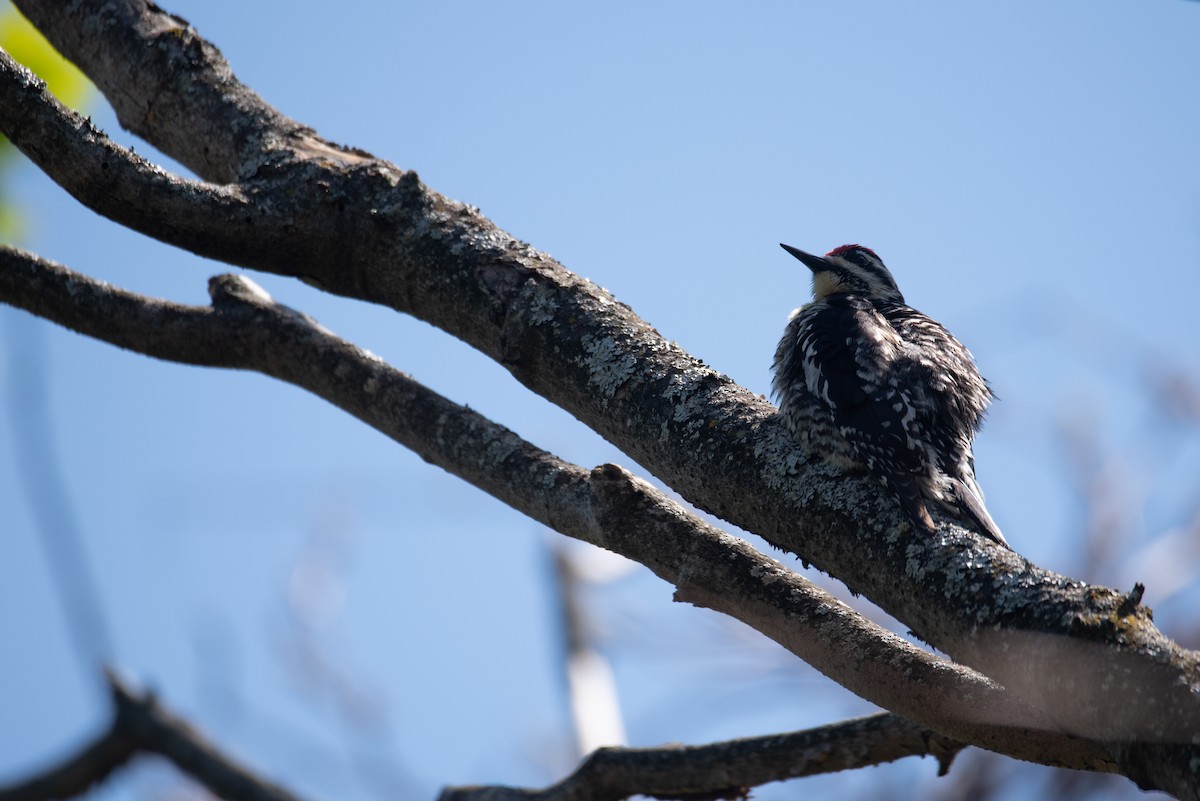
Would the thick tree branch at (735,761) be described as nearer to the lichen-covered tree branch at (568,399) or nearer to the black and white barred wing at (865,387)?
the lichen-covered tree branch at (568,399)

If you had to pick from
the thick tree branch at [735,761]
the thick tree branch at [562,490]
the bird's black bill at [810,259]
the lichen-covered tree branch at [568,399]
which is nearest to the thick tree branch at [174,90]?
the lichen-covered tree branch at [568,399]

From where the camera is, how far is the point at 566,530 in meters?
2.17

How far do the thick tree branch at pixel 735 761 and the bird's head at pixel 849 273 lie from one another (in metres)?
2.37

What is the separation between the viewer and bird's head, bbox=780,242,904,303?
4.35m

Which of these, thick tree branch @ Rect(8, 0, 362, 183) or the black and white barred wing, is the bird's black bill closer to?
the black and white barred wing

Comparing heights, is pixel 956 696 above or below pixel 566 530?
below

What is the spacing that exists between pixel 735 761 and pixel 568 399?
0.90 m

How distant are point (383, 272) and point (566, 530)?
0.79 meters

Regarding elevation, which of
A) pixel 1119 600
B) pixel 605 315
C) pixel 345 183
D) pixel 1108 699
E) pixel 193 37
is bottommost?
pixel 1108 699

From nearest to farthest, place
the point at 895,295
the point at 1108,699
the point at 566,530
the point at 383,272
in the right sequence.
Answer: the point at 1108,699 < the point at 566,530 < the point at 383,272 < the point at 895,295

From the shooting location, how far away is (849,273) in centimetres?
437

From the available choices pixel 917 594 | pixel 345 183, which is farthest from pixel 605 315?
pixel 917 594

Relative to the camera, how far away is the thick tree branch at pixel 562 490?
1.87 meters

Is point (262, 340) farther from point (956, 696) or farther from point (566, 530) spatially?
point (956, 696)
